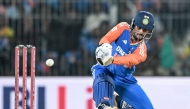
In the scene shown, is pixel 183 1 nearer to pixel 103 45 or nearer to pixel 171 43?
pixel 171 43

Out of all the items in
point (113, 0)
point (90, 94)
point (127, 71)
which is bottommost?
point (90, 94)

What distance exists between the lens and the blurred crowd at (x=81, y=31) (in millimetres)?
10016

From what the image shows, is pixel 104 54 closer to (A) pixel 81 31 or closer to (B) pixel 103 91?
(B) pixel 103 91

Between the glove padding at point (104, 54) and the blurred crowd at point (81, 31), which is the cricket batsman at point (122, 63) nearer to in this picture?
the glove padding at point (104, 54)

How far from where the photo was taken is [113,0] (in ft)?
33.5

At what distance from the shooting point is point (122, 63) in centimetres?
560

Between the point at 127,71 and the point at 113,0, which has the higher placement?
the point at 113,0

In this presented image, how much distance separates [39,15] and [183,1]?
2.70 m

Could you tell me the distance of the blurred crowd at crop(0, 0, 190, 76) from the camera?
10.0 meters

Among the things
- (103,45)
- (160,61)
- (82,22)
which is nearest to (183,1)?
(160,61)

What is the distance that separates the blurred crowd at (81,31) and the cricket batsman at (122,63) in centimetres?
369

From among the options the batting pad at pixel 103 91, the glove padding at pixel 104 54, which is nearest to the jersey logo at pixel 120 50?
the batting pad at pixel 103 91

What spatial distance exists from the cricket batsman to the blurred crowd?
145 inches

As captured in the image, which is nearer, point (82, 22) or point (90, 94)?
point (90, 94)
